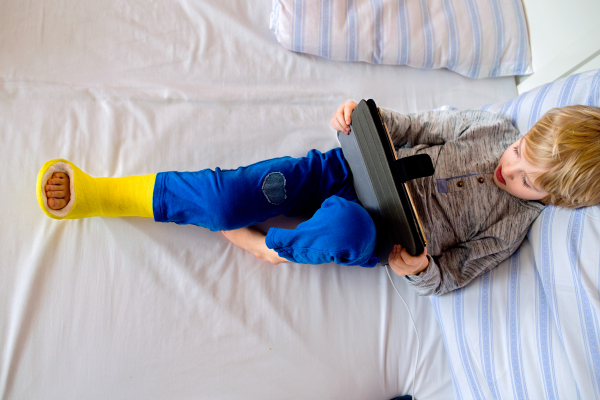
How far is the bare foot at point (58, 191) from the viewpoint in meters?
0.71

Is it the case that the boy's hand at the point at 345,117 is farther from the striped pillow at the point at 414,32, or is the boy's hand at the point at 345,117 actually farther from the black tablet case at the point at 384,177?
the striped pillow at the point at 414,32

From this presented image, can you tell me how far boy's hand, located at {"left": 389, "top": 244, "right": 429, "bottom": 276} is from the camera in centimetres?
69

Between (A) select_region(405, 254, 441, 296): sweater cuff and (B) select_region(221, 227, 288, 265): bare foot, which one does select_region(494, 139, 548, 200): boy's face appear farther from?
(B) select_region(221, 227, 288, 265): bare foot

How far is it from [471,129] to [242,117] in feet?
1.90

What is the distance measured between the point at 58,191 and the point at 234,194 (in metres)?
0.36

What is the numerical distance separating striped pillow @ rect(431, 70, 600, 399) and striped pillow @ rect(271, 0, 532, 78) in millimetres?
254

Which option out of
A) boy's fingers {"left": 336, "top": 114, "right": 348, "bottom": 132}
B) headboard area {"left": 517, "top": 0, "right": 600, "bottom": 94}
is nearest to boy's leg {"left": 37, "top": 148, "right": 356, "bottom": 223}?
boy's fingers {"left": 336, "top": 114, "right": 348, "bottom": 132}

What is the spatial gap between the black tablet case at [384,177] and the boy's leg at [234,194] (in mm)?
144

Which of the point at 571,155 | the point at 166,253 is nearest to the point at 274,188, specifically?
the point at 166,253

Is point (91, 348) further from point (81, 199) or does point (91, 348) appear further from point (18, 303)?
point (81, 199)

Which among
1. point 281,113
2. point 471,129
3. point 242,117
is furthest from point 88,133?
point 471,129

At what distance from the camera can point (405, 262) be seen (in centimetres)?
69

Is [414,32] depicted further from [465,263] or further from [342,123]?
[465,263]

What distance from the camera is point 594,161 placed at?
67 centimetres
